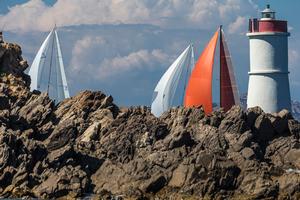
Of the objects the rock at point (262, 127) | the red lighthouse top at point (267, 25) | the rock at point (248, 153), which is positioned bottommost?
the rock at point (248, 153)

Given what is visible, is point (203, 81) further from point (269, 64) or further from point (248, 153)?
point (248, 153)

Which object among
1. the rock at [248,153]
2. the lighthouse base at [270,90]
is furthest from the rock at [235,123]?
the lighthouse base at [270,90]

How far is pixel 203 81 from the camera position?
78.8m

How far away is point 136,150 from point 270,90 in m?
11.8

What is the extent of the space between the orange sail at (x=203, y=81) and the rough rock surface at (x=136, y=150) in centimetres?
528

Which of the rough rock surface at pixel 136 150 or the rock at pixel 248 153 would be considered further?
the rock at pixel 248 153

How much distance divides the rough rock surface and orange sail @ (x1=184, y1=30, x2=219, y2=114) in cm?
528

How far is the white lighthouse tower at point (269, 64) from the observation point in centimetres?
7575

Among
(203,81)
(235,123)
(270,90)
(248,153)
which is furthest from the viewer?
(203,81)

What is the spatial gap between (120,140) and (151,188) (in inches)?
277

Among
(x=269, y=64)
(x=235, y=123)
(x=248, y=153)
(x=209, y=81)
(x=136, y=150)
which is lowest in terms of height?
(x=248, y=153)

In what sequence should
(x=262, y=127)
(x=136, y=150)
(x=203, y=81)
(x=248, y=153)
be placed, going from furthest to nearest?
1. (x=203, y=81)
2. (x=262, y=127)
3. (x=136, y=150)
4. (x=248, y=153)

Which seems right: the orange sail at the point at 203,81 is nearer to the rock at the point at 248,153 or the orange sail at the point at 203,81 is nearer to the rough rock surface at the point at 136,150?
the rough rock surface at the point at 136,150

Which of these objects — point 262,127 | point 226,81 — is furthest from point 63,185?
point 226,81
